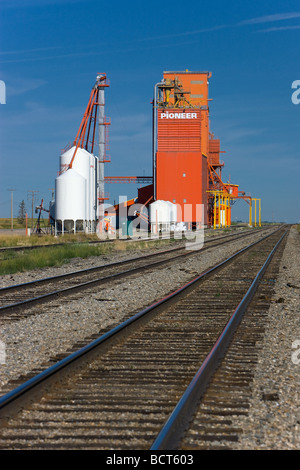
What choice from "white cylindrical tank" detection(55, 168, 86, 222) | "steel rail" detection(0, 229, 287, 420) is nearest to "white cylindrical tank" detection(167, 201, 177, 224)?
"white cylindrical tank" detection(55, 168, 86, 222)

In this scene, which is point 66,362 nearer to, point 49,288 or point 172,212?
point 49,288

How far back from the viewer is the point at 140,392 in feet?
16.8

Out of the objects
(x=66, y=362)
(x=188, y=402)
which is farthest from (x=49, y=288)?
(x=188, y=402)

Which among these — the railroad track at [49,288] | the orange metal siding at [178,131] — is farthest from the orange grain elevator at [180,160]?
the railroad track at [49,288]

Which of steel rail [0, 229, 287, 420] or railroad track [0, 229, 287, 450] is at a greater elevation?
steel rail [0, 229, 287, 420]

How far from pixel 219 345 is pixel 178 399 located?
1.82m

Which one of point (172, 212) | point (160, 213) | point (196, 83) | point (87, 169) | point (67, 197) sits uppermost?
point (196, 83)

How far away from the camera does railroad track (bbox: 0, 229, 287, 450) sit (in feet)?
13.3

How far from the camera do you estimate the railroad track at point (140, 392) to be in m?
4.06

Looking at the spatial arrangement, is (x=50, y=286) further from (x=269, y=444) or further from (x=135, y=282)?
(x=269, y=444)

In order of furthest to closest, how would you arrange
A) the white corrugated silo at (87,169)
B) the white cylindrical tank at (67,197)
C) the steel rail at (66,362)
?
the white corrugated silo at (87,169)
the white cylindrical tank at (67,197)
the steel rail at (66,362)

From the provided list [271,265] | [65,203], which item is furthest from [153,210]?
[271,265]

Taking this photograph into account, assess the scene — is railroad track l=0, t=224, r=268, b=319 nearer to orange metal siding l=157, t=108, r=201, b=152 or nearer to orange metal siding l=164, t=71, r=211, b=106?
orange metal siding l=157, t=108, r=201, b=152

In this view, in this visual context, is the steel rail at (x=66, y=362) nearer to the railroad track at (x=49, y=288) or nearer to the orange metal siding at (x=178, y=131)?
the railroad track at (x=49, y=288)
